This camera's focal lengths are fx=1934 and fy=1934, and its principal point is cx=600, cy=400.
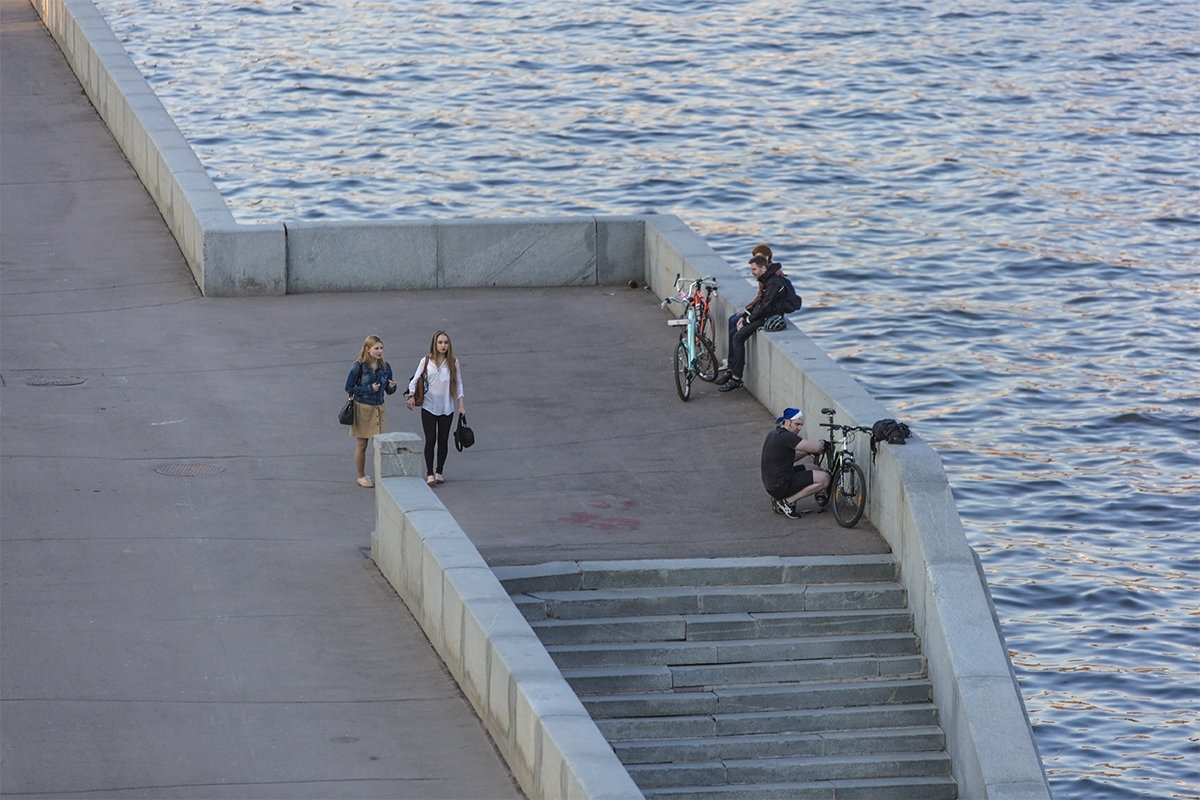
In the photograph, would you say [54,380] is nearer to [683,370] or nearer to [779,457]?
[683,370]

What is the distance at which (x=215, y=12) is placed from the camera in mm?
55125

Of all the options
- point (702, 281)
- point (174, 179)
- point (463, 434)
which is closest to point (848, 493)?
point (463, 434)

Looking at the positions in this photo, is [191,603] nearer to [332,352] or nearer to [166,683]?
[166,683]

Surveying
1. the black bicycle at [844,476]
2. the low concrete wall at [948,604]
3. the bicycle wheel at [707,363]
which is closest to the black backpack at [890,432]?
the low concrete wall at [948,604]

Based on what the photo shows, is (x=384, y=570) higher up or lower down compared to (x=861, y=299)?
higher up

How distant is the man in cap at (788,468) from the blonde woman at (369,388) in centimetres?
347

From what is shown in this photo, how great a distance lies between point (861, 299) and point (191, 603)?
73.0 feet

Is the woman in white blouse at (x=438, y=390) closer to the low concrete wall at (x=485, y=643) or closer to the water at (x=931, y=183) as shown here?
the low concrete wall at (x=485, y=643)

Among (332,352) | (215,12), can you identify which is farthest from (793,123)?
(332,352)

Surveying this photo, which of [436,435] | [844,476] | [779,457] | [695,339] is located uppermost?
[695,339]

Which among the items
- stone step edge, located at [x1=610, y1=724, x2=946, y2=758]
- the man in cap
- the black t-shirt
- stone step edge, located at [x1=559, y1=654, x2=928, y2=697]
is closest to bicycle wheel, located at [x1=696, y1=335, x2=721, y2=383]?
the man in cap

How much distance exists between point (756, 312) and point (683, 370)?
0.96m

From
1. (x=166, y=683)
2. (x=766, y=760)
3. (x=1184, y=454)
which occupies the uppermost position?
(x=166, y=683)

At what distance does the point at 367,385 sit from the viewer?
17688mm
